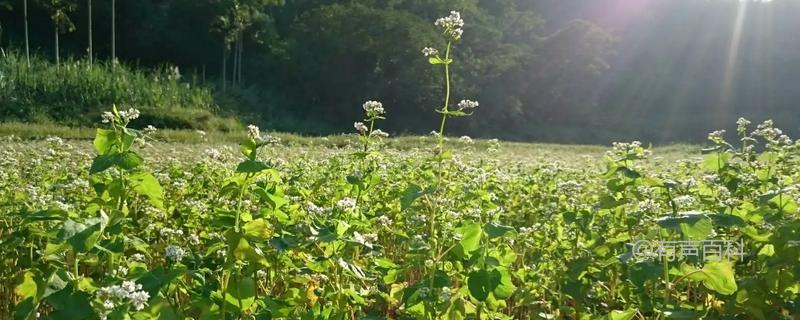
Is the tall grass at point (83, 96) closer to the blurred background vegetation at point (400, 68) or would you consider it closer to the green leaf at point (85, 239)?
the blurred background vegetation at point (400, 68)

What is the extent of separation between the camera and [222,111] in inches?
776

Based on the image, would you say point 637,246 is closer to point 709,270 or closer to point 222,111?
point 709,270

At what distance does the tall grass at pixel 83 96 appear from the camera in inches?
595

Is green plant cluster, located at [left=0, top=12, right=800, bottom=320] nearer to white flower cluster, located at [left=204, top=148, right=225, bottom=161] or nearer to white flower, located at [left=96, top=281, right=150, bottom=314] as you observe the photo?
white flower, located at [left=96, top=281, right=150, bottom=314]

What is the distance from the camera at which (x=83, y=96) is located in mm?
16281

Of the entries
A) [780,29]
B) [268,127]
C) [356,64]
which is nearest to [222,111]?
[268,127]

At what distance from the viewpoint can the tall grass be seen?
1510cm

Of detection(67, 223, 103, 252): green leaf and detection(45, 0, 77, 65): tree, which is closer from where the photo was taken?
detection(67, 223, 103, 252): green leaf

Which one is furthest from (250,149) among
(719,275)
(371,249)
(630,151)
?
(630,151)

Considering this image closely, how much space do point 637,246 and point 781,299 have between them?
479 millimetres

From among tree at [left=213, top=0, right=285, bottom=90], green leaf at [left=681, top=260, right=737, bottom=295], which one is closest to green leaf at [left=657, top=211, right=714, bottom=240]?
green leaf at [left=681, top=260, right=737, bottom=295]

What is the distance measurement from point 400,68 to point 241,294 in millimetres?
26341

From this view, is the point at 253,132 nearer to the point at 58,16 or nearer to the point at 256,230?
the point at 256,230

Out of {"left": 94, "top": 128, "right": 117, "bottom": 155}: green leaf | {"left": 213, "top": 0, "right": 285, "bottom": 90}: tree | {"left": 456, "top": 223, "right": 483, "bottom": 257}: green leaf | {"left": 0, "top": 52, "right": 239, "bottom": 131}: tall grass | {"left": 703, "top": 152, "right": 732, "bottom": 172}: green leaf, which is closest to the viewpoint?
{"left": 94, "top": 128, "right": 117, "bottom": 155}: green leaf
